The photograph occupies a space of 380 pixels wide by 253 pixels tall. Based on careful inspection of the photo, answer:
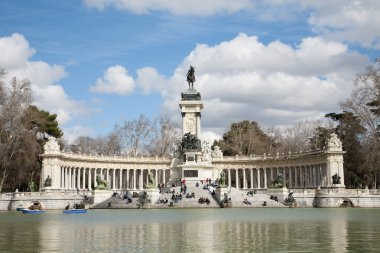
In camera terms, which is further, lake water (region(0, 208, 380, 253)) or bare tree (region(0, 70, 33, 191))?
bare tree (region(0, 70, 33, 191))

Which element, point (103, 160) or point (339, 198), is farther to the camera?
point (103, 160)

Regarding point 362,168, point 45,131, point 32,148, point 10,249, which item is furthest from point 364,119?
point 10,249

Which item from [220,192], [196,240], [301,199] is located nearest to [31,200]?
[220,192]

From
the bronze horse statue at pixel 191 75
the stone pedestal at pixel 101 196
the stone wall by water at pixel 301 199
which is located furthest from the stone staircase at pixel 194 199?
the bronze horse statue at pixel 191 75

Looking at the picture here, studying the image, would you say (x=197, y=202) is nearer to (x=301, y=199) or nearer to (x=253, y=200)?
(x=253, y=200)

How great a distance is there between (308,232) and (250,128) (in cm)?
8886

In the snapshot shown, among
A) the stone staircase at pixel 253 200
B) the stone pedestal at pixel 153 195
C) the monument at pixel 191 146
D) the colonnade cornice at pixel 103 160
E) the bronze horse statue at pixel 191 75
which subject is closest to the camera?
the stone staircase at pixel 253 200

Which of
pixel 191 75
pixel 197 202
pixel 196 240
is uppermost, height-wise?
pixel 191 75

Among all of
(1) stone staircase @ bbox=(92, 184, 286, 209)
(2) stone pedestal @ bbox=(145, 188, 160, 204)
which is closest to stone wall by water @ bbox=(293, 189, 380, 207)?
(1) stone staircase @ bbox=(92, 184, 286, 209)

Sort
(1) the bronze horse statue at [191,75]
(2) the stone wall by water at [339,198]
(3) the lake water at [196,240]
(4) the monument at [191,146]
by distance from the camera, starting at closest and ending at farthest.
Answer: (3) the lake water at [196,240] < (2) the stone wall by water at [339,198] < (4) the monument at [191,146] < (1) the bronze horse statue at [191,75]

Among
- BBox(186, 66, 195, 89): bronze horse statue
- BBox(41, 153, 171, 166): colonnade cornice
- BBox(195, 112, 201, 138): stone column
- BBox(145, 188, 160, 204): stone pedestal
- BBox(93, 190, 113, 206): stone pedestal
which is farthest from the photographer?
BBox(186, 66, 195, 89): bronze horse statue

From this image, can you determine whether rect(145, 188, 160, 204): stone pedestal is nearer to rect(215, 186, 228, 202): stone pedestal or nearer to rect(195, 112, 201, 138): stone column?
rect(215, 186, 228, 202): stone pedestal

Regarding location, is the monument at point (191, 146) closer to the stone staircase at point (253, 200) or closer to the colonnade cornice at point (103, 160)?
the colonnade cornice at point (103, 160)

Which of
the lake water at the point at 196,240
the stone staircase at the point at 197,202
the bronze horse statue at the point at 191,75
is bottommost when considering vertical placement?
the lake water at the point at 196,240
